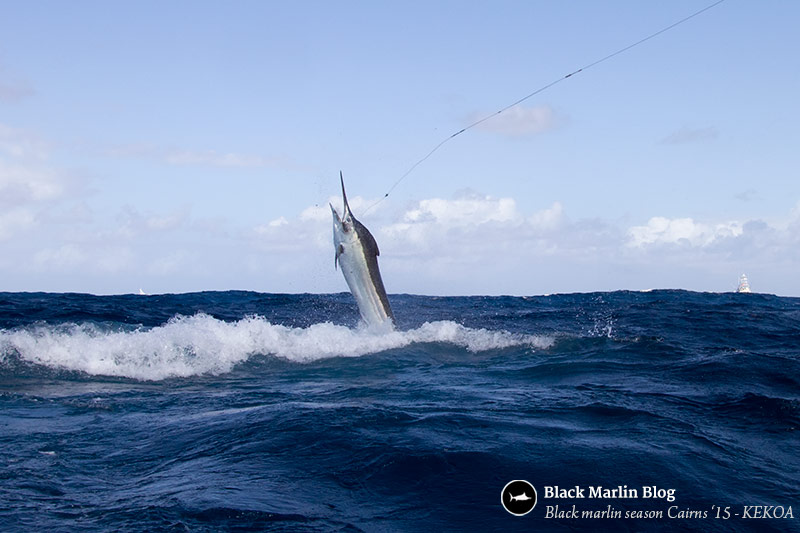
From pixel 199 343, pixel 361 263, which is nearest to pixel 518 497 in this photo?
pixel 361 263

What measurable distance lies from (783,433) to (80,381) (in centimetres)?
957

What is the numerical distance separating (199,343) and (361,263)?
3517 mm

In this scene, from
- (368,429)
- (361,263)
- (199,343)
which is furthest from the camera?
(361,263)

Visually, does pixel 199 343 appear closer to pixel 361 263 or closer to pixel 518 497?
pixel 361 263

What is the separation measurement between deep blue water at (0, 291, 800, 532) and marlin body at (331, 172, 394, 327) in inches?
26.4

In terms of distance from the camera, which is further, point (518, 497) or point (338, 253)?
point (338, 253)

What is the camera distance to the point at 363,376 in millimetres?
10391

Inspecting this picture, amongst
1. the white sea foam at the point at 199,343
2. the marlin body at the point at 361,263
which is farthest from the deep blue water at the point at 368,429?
the marlin body at the point at 361,263

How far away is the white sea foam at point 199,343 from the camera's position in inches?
432

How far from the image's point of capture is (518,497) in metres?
4.80

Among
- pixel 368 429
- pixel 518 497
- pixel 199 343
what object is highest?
pixel 199 343

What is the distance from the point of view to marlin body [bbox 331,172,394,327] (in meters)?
12.4

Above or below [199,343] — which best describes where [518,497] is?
below

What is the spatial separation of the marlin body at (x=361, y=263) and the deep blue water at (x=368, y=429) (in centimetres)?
67
